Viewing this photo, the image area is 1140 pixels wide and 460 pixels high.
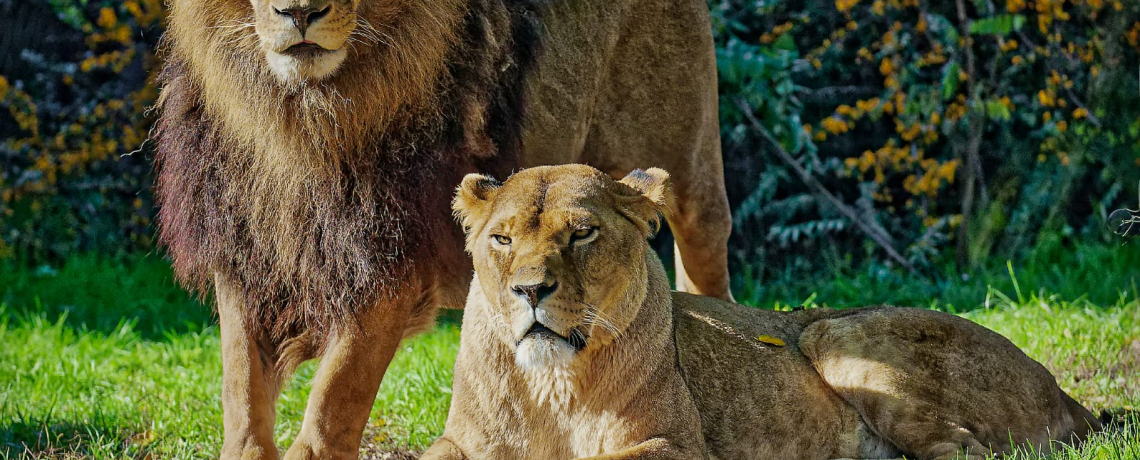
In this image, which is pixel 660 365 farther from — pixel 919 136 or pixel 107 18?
pixel 107 18

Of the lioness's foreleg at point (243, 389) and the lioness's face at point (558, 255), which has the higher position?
the lioness's face at point (558, 255)

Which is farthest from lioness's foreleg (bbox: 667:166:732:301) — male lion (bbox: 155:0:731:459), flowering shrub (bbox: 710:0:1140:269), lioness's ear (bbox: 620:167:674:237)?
flowering shrub (bbox: 710:0:1140:269)

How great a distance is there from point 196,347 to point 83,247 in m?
2.58

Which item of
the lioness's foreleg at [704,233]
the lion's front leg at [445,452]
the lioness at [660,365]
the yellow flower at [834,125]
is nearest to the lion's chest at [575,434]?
the lioness at [660,365]

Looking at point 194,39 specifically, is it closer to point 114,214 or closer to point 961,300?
point 961,300

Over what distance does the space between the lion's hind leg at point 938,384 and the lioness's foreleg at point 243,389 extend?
1533mm

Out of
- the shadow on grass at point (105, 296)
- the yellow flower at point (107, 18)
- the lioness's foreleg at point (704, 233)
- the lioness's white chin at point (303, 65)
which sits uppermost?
the lioness's white chin at point (303, 65)

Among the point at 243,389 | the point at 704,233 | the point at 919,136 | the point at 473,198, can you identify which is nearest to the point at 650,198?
the point at 473,198

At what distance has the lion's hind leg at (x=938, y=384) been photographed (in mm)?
3400

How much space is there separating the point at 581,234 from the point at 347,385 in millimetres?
1004

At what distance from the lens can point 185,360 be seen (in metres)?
5.64

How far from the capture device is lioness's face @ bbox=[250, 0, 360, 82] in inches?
125

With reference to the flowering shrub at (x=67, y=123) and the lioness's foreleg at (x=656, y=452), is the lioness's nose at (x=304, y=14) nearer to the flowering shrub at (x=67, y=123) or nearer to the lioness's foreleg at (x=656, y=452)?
the lioness's foreleg at (x=656, y=452)

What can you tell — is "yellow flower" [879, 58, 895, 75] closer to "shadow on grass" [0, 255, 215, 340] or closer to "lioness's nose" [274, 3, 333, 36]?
"shadow on grass" [0, 255, 215, 340]
